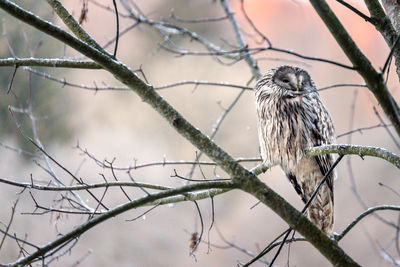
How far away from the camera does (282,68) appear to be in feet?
9.61

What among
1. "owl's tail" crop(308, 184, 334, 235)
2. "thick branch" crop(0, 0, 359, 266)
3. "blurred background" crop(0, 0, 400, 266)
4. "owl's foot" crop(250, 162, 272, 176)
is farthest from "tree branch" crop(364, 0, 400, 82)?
"blurred background" crop(0, 0, 400, 266)

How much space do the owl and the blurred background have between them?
7.43 ft

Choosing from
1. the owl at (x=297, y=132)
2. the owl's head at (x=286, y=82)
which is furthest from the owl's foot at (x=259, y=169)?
the owl's head at (x=286, y=82)

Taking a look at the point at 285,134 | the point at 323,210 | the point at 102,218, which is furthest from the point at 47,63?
the point at 323,210

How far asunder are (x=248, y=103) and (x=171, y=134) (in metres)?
1.24

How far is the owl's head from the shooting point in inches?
109

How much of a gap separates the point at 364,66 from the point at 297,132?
4.38ft

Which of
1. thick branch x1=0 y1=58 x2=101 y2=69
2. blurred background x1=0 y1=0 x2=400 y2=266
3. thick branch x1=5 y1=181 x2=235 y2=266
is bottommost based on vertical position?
thick branch x1=5 y1=181 x2=235 y2=266

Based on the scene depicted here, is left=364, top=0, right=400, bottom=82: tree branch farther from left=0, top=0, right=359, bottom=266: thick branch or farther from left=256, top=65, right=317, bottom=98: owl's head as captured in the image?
left=256, top=65, right=317, bottom=98: owl's head

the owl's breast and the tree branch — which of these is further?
the owl's breast

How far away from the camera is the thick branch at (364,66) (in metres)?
1.27

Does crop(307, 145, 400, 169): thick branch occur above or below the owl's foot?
below

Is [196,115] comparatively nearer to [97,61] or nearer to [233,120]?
[233,120]

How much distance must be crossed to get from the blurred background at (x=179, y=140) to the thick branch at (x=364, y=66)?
148 inches
